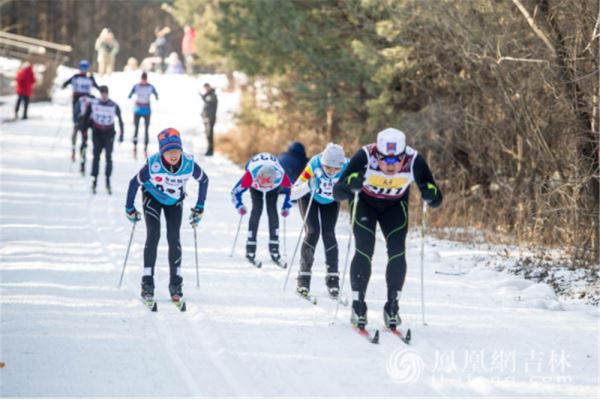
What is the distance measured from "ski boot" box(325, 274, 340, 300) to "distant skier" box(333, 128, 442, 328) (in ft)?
4.63

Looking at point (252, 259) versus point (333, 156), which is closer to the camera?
point (333, 156)

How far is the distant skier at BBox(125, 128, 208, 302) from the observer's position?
9.50 m

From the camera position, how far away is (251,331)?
8664 mm

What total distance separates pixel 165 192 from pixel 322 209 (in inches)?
76.6

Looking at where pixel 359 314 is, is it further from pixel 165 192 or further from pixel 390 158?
pixel 165 192

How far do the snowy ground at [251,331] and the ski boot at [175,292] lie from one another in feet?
0.56

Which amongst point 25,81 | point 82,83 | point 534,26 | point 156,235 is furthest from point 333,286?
point 25,81

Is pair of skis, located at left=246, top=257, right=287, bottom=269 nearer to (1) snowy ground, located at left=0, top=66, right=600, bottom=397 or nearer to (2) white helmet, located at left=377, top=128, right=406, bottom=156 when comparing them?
(1) snowy ground, located at left=0, top=66, right=600, bottom=397

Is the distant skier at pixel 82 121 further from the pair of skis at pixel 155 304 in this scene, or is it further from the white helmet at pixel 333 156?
the pair of skis at pixel 155 304

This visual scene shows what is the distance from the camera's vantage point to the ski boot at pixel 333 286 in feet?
33.7

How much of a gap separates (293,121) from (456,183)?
21.8ft

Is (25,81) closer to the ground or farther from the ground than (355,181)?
farther from the ground

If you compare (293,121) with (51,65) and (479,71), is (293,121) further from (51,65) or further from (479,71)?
(51,65)

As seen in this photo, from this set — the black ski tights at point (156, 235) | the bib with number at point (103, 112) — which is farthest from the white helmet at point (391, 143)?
the bib with number at point (103, 112)
